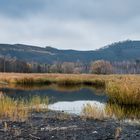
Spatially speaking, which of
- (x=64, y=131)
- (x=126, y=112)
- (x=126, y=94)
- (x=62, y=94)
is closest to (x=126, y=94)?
(x=126, y=94)

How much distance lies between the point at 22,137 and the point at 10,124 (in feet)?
8.48

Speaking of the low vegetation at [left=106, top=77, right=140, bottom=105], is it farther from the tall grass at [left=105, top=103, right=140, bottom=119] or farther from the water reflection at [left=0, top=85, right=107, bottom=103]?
the water reflection at [left=0, top=85, right=107, bottom=103]

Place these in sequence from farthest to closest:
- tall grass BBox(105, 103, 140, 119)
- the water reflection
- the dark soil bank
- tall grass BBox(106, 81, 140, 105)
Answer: the water reflection < tall grass BBox(106, 81, 140, 105) < tall grass BBox(105, 103, 140, 119) < the dark soil bank

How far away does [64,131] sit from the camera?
46.2 feet

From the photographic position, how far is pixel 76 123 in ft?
53.6

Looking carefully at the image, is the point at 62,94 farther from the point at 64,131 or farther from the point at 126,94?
the point at 64,131

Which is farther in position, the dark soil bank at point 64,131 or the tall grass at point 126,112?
the tall grass at point 126,112

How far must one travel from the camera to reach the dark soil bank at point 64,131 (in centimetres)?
1316

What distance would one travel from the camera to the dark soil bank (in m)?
13.2

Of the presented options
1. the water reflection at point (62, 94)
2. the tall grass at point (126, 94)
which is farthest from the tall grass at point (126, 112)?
the water reflection at point (62, 94)

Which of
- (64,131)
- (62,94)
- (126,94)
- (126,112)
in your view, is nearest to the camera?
(64,131)

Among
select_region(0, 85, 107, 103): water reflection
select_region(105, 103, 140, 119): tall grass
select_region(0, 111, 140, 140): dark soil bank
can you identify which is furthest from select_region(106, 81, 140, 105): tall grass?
select_region(0, 111, 140, 140): dark soil bank

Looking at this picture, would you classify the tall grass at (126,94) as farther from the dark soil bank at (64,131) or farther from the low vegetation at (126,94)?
the dark soil bank at (64,131)

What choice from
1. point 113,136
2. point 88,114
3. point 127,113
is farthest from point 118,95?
point 113,136
